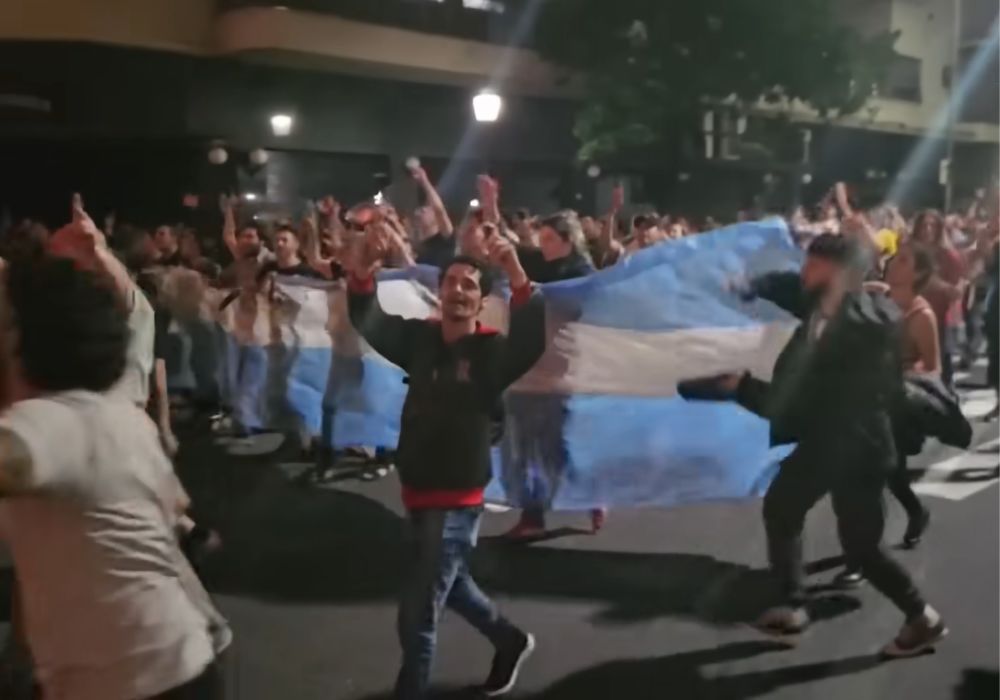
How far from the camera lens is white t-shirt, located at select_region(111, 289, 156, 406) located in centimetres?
115

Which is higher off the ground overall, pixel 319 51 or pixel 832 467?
pixel 319 51

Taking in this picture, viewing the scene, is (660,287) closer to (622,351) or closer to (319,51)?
(622,351)

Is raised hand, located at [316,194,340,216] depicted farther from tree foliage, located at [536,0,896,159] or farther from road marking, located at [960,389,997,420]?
road marking, located at [960,389,997,420]

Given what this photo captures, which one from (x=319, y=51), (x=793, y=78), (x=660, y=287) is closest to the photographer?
(x=319, y=51)

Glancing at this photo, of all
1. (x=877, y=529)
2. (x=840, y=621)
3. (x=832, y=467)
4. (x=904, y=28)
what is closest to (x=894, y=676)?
(x=840, y=621)

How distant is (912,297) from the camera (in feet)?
6.44

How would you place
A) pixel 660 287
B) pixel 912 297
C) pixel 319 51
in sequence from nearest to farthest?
pixel 319 51, pixel 660 287, pixel 912 297

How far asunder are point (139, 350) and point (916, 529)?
4.58ft

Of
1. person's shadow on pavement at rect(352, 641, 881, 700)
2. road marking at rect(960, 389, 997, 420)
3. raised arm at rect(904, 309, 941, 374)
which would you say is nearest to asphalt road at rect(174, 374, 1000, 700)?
person's shadow on pavement at rect(352, 641, 881, 700)

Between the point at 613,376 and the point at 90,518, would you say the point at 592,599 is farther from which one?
the point at 90,518

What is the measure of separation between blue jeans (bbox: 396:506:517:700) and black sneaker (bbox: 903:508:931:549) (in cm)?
83

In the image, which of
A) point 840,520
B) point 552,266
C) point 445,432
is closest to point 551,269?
point 552,266

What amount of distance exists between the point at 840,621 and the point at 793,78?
2.99 ft

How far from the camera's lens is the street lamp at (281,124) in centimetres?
141
